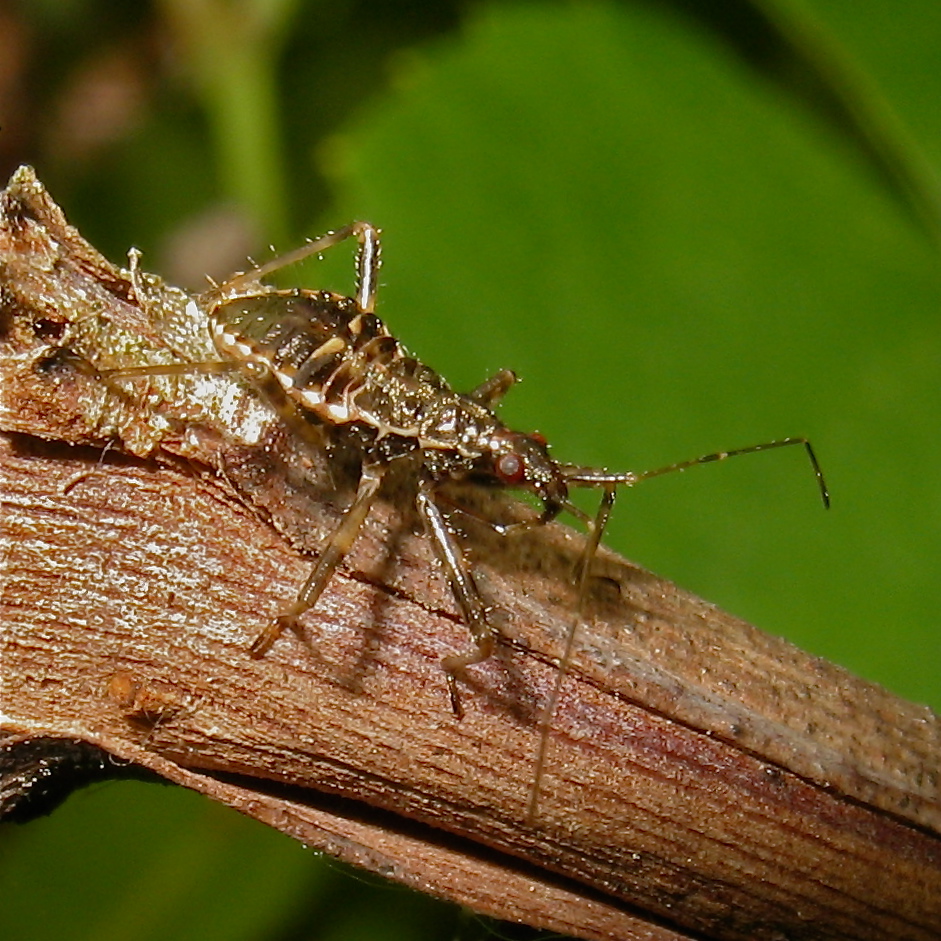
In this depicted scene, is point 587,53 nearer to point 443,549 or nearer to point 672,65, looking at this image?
point 672,65

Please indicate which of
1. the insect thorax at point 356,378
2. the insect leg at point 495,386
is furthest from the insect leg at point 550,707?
the insect leg at point 495,386

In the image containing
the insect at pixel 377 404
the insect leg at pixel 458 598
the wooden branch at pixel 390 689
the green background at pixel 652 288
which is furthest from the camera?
the green background at pixel 652 288

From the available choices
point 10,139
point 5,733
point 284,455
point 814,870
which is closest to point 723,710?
point 814,870

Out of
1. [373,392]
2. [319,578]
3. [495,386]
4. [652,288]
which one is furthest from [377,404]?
[652,288]

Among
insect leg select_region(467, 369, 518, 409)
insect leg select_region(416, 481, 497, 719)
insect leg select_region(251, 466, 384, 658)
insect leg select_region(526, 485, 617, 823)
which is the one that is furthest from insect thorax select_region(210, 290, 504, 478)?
insect leg select_region(526, 485, 617, 823)

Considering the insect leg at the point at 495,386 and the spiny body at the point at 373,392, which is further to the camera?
the insect leg at the point at 495,386

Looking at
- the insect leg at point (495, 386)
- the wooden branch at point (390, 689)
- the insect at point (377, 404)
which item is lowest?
the wooden branch at point (390, 689)

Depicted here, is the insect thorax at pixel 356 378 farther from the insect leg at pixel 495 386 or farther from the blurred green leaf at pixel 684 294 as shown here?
the blurred green leaf at pixel 684 294
